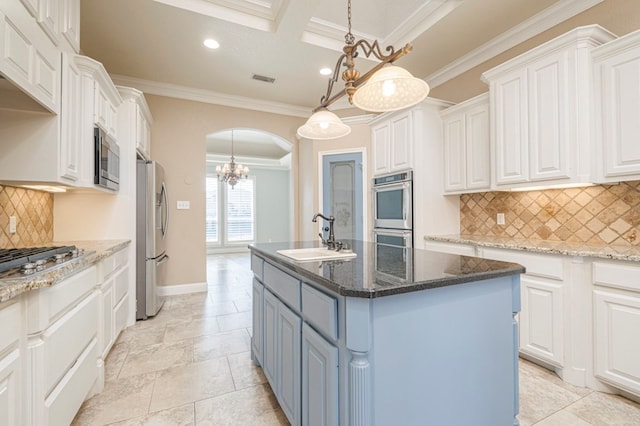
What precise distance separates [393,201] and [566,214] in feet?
5.39

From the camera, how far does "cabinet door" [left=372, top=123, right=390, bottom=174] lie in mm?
3740

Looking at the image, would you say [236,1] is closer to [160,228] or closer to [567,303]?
[160,228]

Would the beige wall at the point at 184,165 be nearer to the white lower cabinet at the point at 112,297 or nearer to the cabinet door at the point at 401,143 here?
the white lower cabinet at the point at 112,297

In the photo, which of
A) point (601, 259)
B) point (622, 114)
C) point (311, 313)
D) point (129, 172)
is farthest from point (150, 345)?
point (622, 114)

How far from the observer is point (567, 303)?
1979mm

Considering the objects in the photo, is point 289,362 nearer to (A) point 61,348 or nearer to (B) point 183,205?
(A) point 61,348

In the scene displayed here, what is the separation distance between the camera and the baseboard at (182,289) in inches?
163

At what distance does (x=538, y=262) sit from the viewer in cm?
212

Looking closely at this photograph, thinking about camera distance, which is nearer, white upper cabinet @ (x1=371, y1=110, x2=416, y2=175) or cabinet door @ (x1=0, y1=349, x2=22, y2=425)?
cabinet door @ (x1=0, y1=349, x2=22, y2=425)

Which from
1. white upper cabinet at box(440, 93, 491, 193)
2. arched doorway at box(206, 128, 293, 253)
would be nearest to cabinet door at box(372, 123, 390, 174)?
white upper cabinet at box(440, 93, 491, 193)

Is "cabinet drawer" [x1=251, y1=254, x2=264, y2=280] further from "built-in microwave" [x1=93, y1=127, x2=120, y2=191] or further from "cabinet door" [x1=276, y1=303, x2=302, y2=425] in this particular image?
"built-in microwave" [x1=93, y1=127, x2=120, y2=191]

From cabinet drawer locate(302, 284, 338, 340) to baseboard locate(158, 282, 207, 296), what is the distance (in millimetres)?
3524

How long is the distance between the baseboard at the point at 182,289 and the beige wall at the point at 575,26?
432cm

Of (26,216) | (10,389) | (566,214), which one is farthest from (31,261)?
(566,214)
